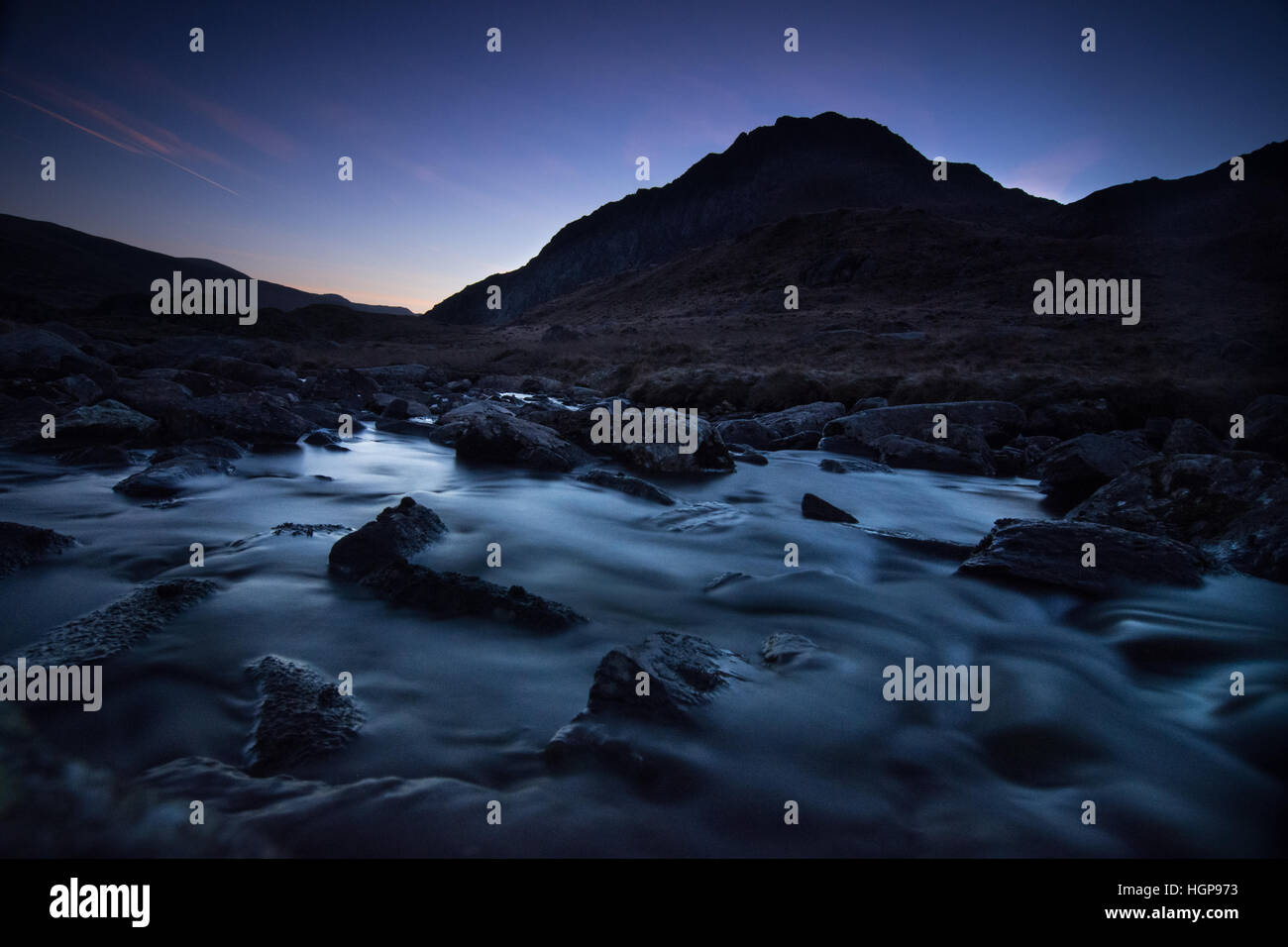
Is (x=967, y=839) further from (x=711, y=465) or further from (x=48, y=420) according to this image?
(x=48, y=420)

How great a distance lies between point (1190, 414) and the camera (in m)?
12.5

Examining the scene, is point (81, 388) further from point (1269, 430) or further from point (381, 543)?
point (1269, 430)

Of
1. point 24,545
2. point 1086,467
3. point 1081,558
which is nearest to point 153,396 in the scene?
point 24,545

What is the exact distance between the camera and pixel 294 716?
7.74 ft

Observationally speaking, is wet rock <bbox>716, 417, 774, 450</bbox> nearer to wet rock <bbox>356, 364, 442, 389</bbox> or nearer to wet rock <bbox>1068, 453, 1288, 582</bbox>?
wet rock <bbox>1068, 453, 1288, 582</bbox>

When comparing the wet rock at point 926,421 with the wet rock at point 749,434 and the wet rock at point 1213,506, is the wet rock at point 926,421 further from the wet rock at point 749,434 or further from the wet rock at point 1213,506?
the wet rock at point 1213,506

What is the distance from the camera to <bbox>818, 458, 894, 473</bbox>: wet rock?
971 cm

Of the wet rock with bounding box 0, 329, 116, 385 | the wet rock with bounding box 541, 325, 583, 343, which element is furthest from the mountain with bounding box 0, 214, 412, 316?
the wet rock with bounding box 0, 329, 116, 385

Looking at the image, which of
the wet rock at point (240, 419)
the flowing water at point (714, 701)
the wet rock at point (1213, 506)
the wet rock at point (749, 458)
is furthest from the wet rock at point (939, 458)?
the wet rock at point (240, 419)

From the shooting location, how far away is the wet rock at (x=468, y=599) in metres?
3.55

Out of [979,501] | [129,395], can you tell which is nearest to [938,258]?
[979,501]

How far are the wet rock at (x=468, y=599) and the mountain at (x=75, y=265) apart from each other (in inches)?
3401

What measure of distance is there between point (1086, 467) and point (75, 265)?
503 feet
